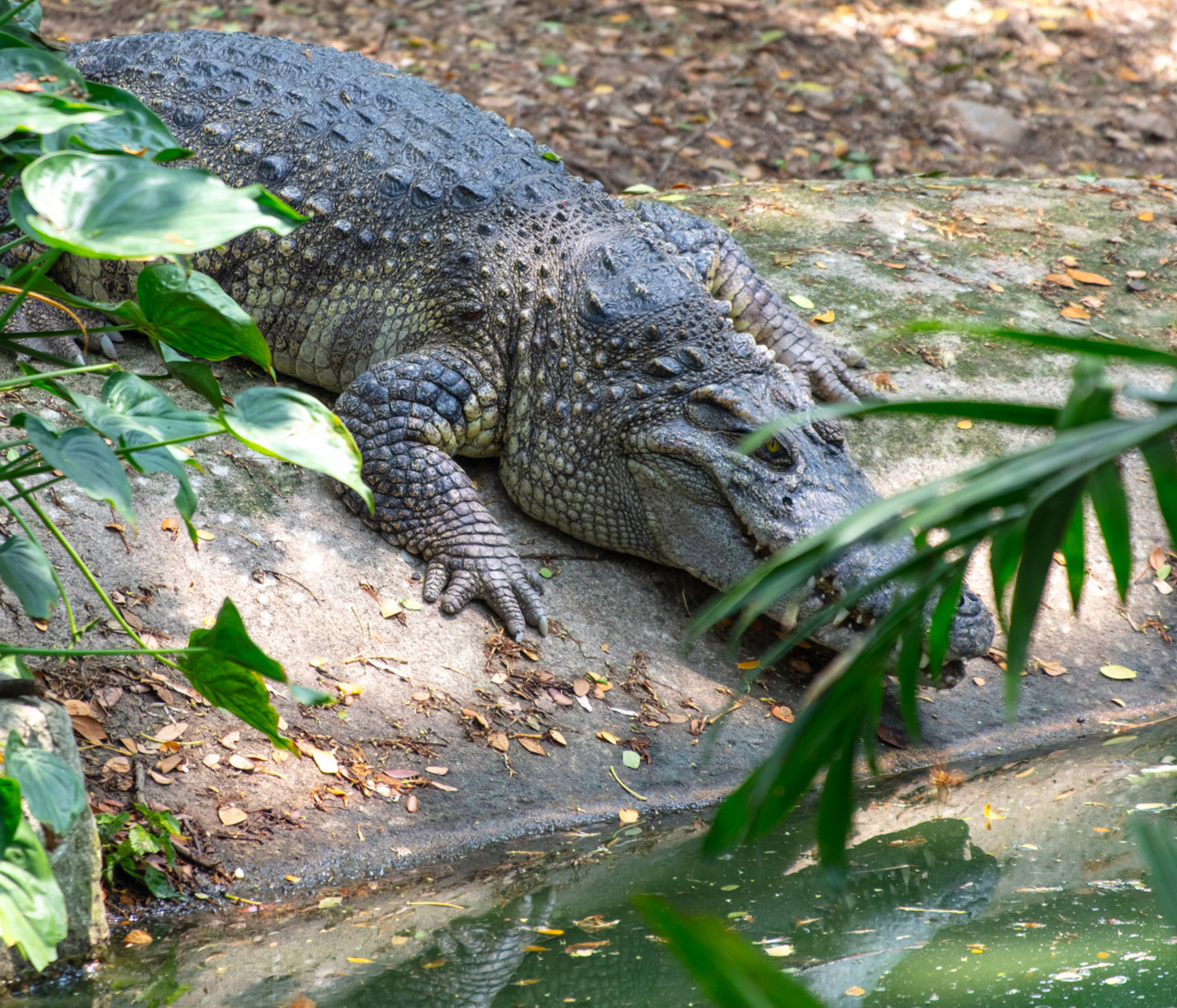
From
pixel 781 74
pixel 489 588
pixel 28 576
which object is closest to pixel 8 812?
pixel 28 576

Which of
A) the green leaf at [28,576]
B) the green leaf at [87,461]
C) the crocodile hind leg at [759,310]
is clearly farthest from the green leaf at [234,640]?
the crocodile hind leg at [759,310]

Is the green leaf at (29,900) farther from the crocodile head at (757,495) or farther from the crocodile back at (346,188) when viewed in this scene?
the crocodile back at (346,188)

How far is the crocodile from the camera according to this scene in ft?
13.0

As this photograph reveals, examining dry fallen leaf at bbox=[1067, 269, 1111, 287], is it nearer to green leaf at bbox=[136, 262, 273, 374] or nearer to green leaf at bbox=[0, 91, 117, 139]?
green leaf at bbox=[136, 262, 273, 374]

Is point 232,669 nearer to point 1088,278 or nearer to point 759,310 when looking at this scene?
point 759,310

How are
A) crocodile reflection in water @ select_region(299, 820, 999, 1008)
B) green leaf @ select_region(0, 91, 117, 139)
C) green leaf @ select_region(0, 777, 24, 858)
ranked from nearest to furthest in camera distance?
green leaf @ select_region(0, 91, 117, 139)
green leaf @ select_region(0, 777, 24, 858)
crocodile reflection in water @ select_region(299, 820, 999, 1008)

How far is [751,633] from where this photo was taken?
13.8 ft

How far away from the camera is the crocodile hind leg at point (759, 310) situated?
16.1 feet

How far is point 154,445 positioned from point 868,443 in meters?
3.39

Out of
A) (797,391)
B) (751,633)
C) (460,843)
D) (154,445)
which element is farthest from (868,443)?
(154,445)

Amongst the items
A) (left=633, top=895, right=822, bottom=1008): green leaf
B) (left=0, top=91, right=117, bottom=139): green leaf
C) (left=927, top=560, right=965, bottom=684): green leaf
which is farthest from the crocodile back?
(left=633, top=895, right=822, bottom=1008): green leaf

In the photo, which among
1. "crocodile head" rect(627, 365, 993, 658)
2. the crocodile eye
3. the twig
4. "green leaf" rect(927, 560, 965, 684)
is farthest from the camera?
the crocodile eye

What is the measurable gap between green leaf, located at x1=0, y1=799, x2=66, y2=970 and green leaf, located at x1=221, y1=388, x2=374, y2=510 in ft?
2.58

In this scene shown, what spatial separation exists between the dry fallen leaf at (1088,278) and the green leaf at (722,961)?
5596 mm
